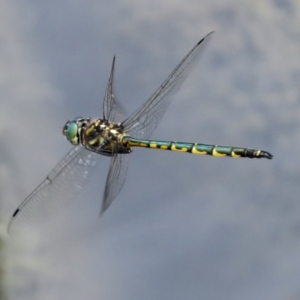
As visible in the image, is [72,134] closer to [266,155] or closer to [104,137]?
[104,137]

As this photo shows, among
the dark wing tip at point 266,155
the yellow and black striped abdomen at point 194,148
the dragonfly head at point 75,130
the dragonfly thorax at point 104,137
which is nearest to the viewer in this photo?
the dark wing tip at point 266,155

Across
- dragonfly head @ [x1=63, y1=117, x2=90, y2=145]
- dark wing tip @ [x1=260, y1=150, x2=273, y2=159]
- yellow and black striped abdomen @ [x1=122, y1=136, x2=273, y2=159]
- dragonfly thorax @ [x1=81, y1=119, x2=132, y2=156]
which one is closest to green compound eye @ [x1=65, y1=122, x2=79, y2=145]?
dragonfly head @ [x1=63, y1=117, x2=90, y2=145]

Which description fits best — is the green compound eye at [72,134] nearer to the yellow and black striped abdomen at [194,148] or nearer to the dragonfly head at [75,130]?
the dragonfly head at [75,130]

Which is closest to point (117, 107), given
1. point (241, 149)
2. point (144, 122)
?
point (144, 122)

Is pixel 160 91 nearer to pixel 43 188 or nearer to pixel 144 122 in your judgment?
pixel 144 122

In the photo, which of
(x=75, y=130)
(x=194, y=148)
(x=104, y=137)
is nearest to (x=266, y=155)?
(x=194, y=148)

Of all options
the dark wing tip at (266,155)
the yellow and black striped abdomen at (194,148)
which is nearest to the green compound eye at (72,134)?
the yellow and black striped abdomen at (194,148)
